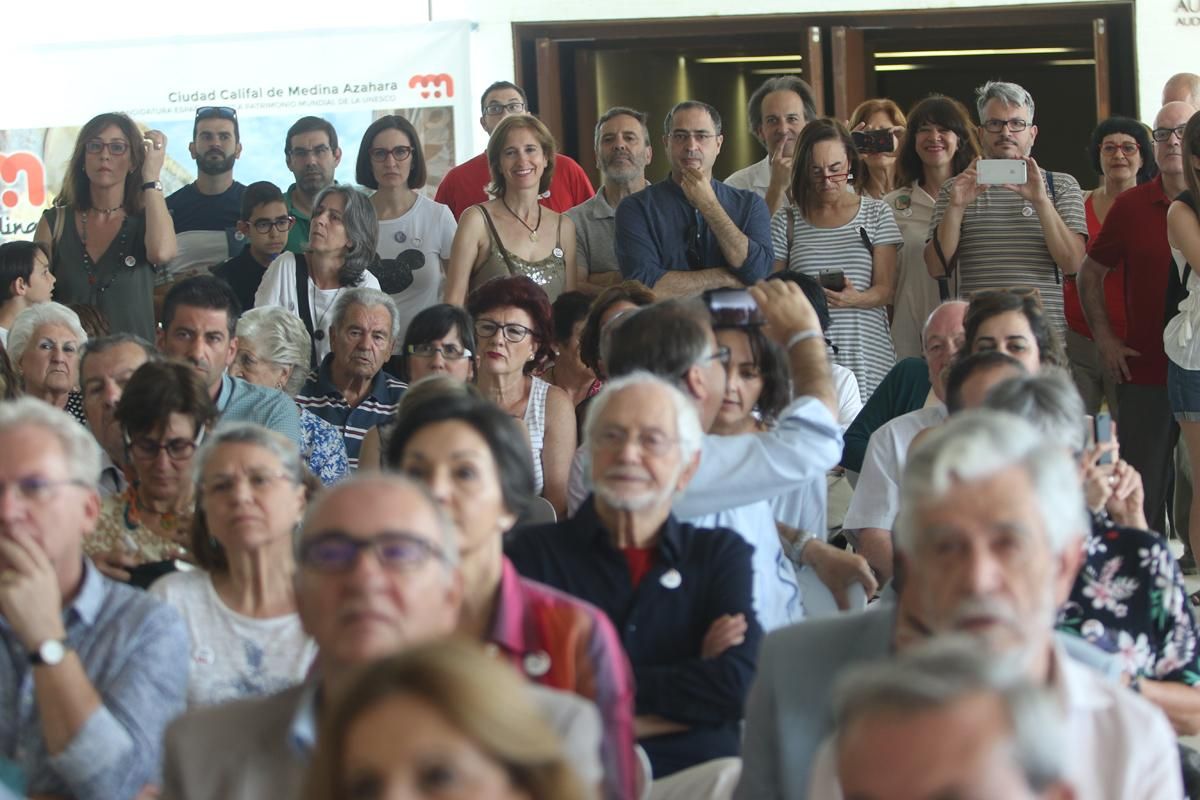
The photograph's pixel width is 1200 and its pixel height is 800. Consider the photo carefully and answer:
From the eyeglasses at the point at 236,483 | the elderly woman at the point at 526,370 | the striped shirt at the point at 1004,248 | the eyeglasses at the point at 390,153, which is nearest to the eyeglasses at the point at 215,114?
the eyeglasses at the point at 390,153

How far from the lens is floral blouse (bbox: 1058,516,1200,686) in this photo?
295 cm

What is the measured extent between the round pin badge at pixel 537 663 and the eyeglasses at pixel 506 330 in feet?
8.05

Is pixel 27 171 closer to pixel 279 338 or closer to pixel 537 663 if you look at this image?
pixel 279 338

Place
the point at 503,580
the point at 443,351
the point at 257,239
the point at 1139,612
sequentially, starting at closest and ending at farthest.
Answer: the point at 503,580, the point at 1139,612, the point at 443,351, the point at 257,239

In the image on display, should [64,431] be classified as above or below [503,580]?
above

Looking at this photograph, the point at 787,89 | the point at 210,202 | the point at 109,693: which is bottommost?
the point at 109,693

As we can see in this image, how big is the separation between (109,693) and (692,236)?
3.36 metres

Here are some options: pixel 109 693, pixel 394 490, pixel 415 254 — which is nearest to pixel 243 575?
pixel 109 693

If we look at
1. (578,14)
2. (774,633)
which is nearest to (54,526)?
(774,633)

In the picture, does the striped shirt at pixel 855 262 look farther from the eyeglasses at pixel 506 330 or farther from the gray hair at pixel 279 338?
the gray hair at pixel 279 338

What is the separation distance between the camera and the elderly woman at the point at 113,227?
620 cm

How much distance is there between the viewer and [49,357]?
5.36m

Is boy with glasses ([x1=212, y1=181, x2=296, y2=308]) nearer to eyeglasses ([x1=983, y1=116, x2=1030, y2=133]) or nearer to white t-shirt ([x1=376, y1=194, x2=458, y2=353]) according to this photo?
white t-shirt ([x1=376, y1=194, x2=458, y2=353])

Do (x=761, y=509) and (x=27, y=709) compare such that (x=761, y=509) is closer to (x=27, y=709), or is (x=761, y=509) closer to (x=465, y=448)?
(x=465, y=448)
